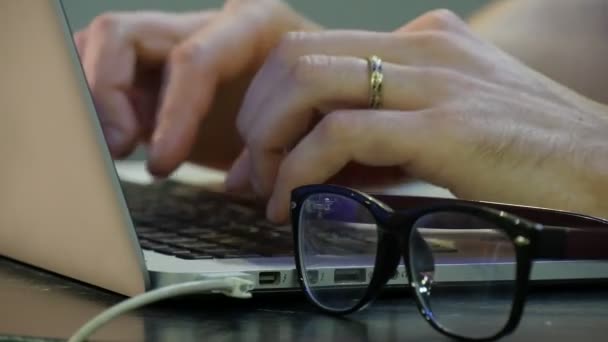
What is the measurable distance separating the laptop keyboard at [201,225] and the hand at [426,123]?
0.11 ft

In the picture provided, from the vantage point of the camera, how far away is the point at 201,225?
691mm

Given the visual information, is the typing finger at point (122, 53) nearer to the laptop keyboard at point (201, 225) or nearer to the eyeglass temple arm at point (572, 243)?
the laptop keyboard at point (201, 225)

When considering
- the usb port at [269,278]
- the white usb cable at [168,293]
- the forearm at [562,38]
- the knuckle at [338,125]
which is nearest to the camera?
the white usb cable at [168,293]

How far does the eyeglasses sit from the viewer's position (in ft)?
1.30

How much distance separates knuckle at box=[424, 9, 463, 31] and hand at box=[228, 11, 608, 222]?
0.03m

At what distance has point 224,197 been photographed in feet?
2.80

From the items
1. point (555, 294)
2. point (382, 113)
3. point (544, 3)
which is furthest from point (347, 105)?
point (544, 3)

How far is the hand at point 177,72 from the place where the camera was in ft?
2.69

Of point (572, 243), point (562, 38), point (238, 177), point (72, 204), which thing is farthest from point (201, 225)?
point (562, 38)

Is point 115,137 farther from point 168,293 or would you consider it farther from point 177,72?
point 168,293

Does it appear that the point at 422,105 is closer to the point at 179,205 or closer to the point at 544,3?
the point at 179,205

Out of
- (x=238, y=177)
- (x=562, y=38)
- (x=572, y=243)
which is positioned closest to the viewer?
(x=572, y=243)

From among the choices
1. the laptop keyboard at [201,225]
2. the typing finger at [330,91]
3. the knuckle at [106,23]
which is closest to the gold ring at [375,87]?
the typing finger at [330,91]

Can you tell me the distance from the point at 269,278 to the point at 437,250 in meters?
0.09
